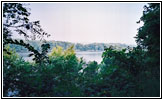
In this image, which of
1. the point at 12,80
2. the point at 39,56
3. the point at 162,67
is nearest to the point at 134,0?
the point at 162,67

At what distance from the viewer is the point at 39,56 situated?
3.95m

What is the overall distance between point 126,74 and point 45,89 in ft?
8.38

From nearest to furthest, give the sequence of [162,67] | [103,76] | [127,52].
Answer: [162,67] → [127,52] → [103,76]

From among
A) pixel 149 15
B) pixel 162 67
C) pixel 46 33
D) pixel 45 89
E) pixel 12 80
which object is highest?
pixel 149 15

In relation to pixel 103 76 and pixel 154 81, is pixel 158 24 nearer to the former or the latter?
pixel 154 81

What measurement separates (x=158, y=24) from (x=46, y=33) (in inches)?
105

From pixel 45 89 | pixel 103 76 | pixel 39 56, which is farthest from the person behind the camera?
pixel 103 76

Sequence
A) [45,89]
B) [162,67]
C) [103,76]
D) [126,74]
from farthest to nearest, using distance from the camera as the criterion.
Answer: [103,76] → [126,74] → [45,89] → [162,67]

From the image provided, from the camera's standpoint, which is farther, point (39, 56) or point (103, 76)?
point (103, 76)

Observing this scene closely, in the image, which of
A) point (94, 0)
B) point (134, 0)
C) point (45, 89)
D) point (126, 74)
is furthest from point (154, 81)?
point (45, 89)

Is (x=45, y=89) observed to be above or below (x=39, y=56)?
below

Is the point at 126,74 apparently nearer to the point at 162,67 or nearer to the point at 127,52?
the point at 127,52

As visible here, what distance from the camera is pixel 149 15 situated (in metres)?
4.45

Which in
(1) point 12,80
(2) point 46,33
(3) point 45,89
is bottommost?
(3) point 45,89
